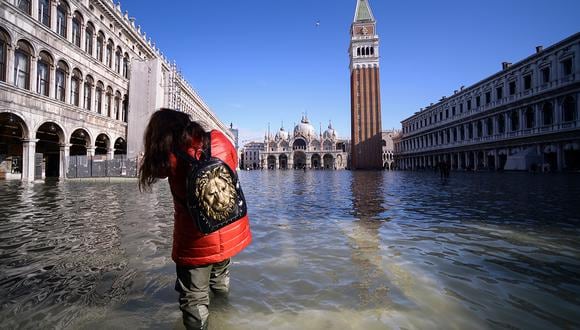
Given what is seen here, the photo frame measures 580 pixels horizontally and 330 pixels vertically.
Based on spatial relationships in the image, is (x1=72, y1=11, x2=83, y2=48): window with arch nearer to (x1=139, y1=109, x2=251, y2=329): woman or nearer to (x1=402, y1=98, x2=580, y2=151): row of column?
(x1=139, y1=109, x2=251, y2=329): woman

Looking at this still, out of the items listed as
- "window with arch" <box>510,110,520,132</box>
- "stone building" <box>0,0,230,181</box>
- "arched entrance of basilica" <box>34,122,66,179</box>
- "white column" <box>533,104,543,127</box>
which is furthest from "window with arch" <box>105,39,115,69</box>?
"window with arch" <box>510,110,520,132</box>

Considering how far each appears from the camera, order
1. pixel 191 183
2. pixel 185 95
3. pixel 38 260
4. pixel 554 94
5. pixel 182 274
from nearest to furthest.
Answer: pixel 191 183 < pixel 182 274 < pixel 38 260 < pixel 554 94 < pixel 185 95

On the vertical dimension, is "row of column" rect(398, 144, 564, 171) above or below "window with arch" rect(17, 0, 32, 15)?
below

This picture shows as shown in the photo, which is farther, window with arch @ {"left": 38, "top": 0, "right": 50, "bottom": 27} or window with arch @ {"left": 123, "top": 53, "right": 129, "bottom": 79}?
window with arch @ {"left": 123, "top": 53, "right": 129, "bottom": 79}

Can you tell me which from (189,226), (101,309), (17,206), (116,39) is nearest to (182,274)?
(189,226)

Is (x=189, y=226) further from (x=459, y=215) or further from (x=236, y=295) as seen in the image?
(x=459, y=215)

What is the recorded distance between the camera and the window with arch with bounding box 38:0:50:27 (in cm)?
1744

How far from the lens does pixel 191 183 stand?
193cm

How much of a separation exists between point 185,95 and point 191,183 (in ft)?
154

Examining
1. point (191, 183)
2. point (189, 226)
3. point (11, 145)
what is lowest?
point (189, 226)

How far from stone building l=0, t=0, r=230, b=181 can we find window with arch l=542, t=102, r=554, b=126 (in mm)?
38163

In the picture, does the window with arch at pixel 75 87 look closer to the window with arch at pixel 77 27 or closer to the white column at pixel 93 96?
the white column at pixel 93 96

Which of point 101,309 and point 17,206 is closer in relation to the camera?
point 101,309

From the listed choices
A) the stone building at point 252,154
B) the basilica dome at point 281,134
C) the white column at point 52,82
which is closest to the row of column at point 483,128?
the white column at point 52,82
